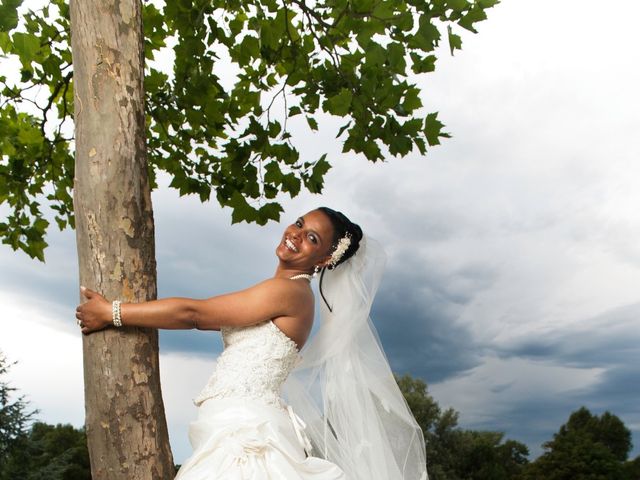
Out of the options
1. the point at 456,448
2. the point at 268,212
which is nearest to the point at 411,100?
the point at 268,212

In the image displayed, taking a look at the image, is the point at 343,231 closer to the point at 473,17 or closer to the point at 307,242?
the point at 307,242

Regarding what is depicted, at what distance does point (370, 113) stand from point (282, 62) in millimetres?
1963

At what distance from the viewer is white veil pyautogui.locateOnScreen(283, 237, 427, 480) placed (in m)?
5.20

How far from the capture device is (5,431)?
56.1 feet

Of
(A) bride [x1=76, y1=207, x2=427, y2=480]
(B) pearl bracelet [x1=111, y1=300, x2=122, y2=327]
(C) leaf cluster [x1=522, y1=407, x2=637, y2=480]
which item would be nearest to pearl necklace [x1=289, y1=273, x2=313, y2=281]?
(A) bride [x1=76, y1=207, x2=427, y2=480]

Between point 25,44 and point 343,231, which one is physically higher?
point 25,44

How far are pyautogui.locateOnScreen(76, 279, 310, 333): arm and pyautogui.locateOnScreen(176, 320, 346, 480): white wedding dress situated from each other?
167 mm

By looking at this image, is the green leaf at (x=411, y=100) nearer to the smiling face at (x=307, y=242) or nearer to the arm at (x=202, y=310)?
the smiling face at (x=307, y=242)

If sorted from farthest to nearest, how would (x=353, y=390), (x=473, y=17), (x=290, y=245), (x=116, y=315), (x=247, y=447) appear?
(x=473, y=17)
(x=353, y=390)
(x=290, y=245)
(x=116, y=315)
(x=247, y=447)

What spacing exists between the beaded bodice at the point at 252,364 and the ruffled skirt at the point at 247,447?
7 cm

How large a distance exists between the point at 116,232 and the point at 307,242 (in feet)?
4.19

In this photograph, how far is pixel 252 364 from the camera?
4695mm

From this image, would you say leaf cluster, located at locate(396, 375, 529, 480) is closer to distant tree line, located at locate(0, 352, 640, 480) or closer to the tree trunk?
distant tree line, located at locate(0, 352, 640, 480)

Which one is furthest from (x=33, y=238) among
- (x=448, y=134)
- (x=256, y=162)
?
(x=448, y=134)
